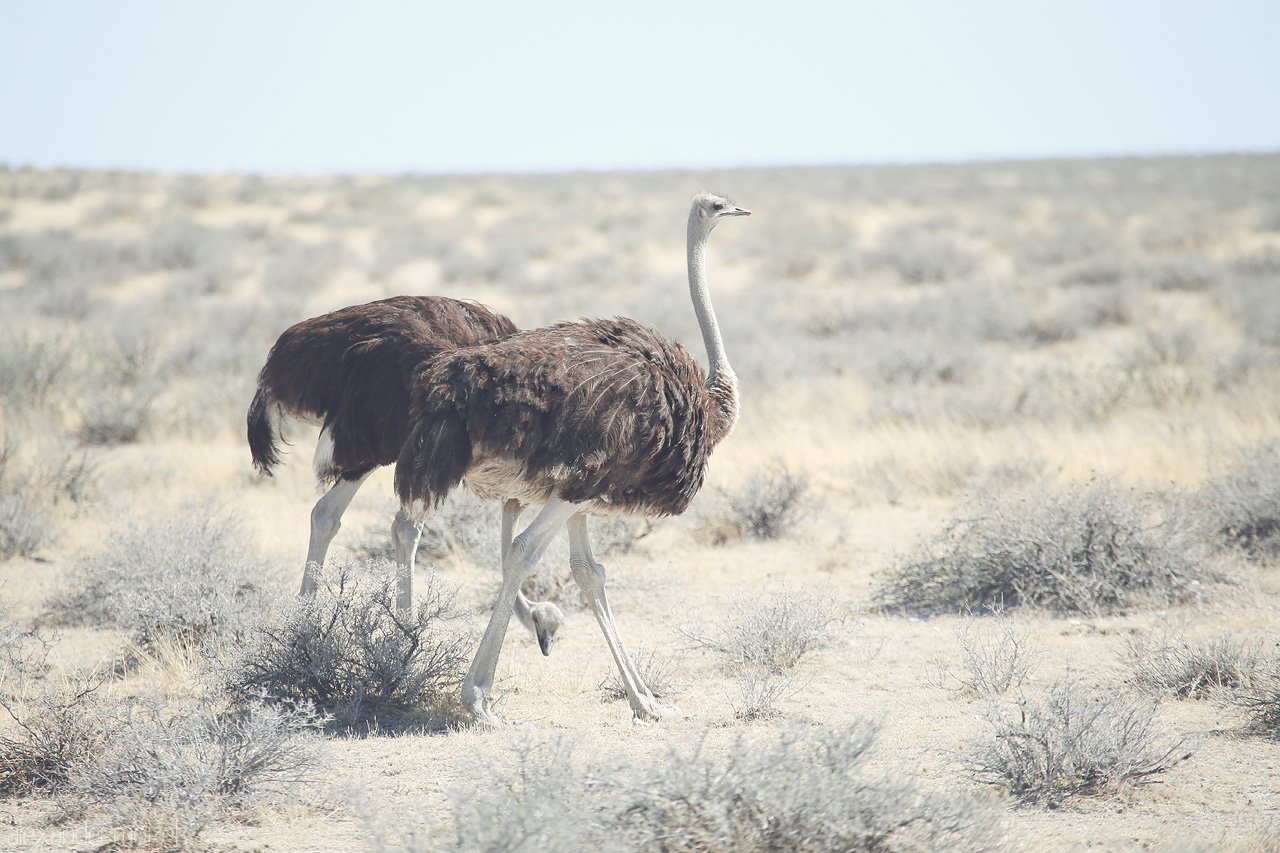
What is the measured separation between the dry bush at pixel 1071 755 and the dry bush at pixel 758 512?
11.4 ft

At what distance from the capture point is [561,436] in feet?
12.8

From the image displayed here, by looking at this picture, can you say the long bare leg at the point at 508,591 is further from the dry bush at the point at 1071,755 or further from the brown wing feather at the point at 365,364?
the dry bush at the point at 1071,755

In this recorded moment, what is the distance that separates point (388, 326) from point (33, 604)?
2.68m

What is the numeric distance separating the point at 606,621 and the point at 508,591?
1.54ft

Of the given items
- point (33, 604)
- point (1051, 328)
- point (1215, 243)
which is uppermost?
point (1215, 243)

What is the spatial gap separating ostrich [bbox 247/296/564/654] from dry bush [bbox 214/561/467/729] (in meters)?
0.38

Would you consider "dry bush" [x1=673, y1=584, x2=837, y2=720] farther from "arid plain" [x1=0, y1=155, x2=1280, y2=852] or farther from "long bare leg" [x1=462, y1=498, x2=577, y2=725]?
"long bare leg" [x1=462, y1=498, x2=577, y2=725]

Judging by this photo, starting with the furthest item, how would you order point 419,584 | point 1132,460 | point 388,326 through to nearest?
point 1132,460 → point 419,584 → point 388,326

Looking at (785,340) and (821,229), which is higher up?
(821,229)

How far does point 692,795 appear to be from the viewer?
2.82 meters

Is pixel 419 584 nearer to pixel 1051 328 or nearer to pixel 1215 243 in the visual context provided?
pixel 1051 328

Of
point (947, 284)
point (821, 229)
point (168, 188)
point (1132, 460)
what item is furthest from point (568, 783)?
point (168, 188)

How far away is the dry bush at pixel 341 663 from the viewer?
168 inches

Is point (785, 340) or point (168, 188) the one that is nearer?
point (785, 340)
